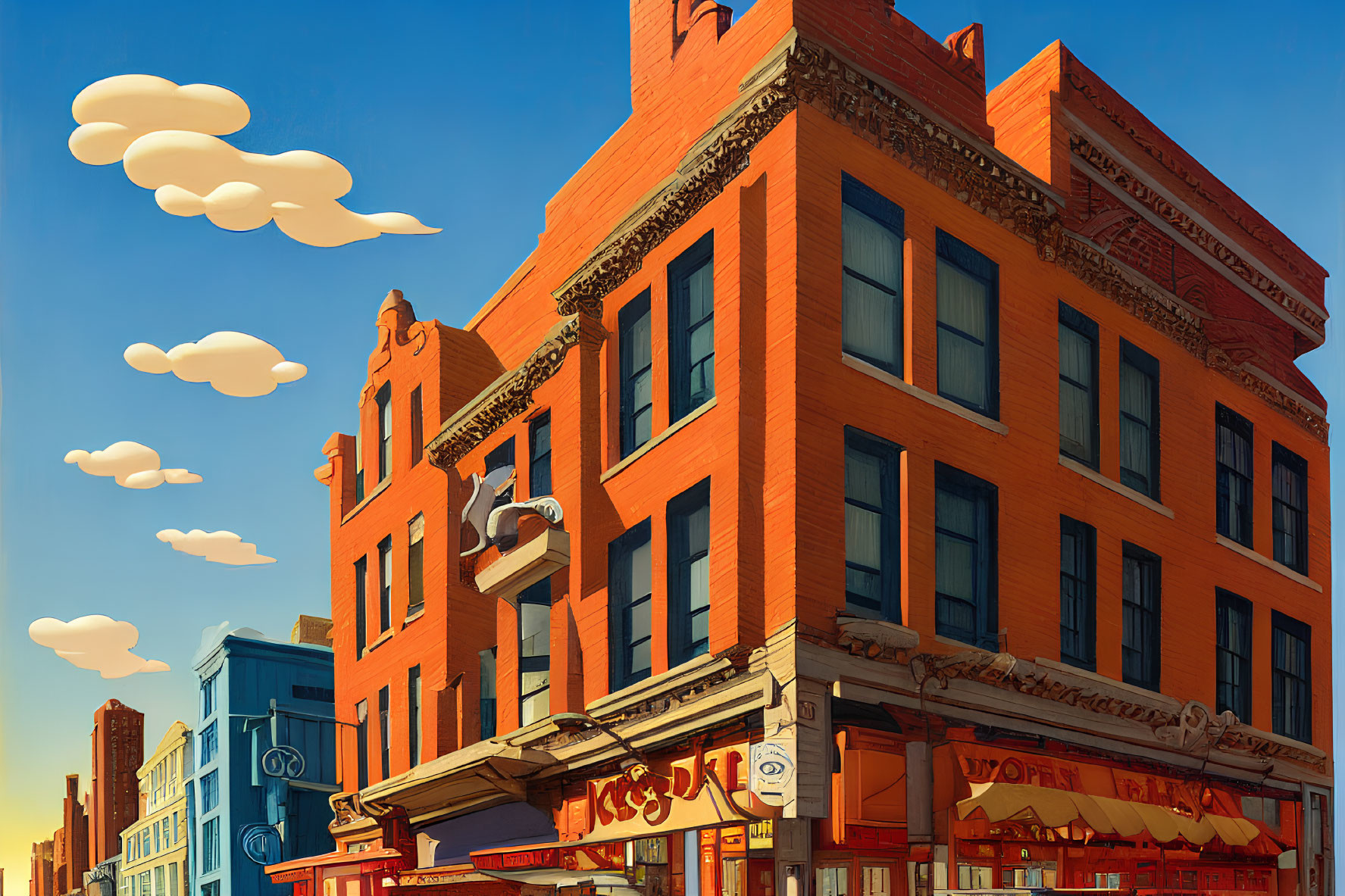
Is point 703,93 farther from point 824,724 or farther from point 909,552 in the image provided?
point 824,724

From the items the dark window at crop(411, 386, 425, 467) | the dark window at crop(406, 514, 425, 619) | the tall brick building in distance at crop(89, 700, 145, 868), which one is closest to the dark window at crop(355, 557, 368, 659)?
the dark window at crop(406, 514, 425, 619)

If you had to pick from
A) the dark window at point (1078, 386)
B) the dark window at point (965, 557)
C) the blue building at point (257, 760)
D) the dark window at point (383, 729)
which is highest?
the dark window at point (1078, 386)

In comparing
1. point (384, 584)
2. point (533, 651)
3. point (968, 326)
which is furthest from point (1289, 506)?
point (384, 584)

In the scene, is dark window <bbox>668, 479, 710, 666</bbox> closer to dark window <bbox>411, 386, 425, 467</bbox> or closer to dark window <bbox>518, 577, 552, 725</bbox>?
dark window <bbox>518, 577, 552, 725</bbox>

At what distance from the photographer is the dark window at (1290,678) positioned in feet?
76.9

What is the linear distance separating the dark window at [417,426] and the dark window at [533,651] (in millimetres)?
6598

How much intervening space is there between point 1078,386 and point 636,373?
701cm

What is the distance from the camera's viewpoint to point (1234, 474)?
77.1 feet

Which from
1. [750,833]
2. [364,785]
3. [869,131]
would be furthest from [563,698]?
[364,785]

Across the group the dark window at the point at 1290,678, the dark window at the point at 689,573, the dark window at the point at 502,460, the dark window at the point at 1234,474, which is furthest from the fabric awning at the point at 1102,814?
the dark window at the point at 502,460

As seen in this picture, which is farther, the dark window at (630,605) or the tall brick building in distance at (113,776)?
the tall brick building in distance at (113,776)

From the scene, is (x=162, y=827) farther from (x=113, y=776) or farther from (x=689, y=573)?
(x=689, y=573)

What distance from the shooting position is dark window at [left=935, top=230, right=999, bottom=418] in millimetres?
18859

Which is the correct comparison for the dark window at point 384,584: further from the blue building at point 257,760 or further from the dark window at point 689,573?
the dark window at point 689,573
